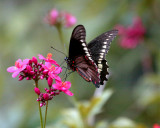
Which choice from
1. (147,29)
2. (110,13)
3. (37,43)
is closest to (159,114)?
(147,29)

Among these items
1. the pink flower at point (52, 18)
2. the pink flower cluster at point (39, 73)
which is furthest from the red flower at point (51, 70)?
the pink flower at point (52, 18)

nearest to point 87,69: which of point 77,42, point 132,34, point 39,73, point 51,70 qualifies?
point 77,42

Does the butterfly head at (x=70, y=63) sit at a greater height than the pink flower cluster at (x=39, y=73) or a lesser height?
greater

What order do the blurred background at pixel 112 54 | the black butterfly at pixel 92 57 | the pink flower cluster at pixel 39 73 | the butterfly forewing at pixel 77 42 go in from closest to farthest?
1. the pink flower cluster at pixel 39 73
2. the butterfly forewing at pixel 77 42
3. the black butterfly at pixel 92 57
4. the blurred background at pixel 112 54

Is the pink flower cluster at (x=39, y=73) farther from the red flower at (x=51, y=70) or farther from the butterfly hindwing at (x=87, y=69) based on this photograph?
the butterfly hindwing at (x=87, y=69)

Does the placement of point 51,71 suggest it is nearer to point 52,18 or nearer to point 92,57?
point 92,57

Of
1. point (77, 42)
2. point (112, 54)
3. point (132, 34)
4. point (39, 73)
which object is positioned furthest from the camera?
point (112, 54)
